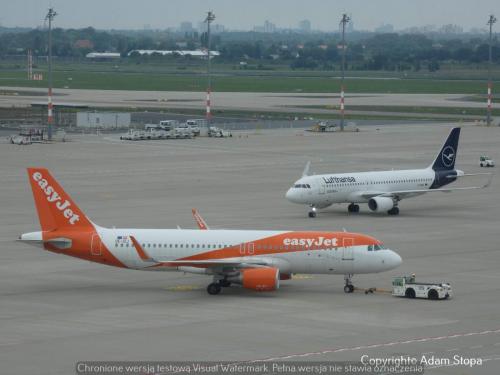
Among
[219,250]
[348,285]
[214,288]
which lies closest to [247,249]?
[219,250]

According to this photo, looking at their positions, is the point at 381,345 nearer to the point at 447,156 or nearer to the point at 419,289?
the point at 419,289

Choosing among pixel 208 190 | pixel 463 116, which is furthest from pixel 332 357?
pixel 463 116

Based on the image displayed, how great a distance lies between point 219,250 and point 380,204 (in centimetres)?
3117

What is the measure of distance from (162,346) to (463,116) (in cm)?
15373

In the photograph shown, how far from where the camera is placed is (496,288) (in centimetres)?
5700

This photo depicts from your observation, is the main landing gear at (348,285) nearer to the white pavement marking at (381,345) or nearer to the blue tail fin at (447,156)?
the white pavement marking at (381,345)

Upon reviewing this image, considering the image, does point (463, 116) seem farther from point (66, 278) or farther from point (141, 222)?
point (66, 278)

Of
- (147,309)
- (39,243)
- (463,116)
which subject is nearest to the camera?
(147,309)

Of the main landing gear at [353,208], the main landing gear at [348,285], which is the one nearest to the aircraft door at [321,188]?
the main landing gear at [353,208]

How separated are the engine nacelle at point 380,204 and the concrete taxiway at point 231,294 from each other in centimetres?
108

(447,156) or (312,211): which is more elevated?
(447,156)

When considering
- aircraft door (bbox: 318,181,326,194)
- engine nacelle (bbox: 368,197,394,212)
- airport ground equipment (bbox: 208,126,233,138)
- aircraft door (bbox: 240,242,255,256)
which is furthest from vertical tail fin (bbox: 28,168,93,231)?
airport ground equipment (bbox: 208,126,233,138)

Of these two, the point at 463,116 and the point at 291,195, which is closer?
the point at 291,195

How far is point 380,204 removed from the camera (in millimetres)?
84438
